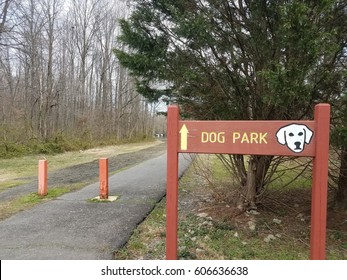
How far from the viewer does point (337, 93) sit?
14.8ft

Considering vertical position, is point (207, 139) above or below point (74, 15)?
below

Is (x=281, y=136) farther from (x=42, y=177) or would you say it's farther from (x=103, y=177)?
(x=42, y=177)

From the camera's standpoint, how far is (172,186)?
3326mm

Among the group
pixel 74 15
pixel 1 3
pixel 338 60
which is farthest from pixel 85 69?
pixel 338 60

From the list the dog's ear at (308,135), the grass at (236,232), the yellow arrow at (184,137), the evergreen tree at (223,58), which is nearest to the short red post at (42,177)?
the grass at (236,232)

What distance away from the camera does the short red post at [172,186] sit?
323cm

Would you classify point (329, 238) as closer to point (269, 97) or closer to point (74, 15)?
point (269, 97)

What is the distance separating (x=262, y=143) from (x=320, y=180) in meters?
0.68

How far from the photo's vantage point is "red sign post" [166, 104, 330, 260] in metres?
2.94

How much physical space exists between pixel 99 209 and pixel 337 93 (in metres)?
4.74

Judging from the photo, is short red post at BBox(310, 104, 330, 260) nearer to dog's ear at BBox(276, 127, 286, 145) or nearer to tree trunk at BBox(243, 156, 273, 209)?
dog's ear at BBox(276, 127, 286, 145)

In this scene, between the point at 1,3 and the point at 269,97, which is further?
the point at 1,3

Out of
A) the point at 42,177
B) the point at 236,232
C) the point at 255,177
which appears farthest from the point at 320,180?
the point at 42,177

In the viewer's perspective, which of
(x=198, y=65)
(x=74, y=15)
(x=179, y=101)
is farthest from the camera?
(x=74, y=15)
